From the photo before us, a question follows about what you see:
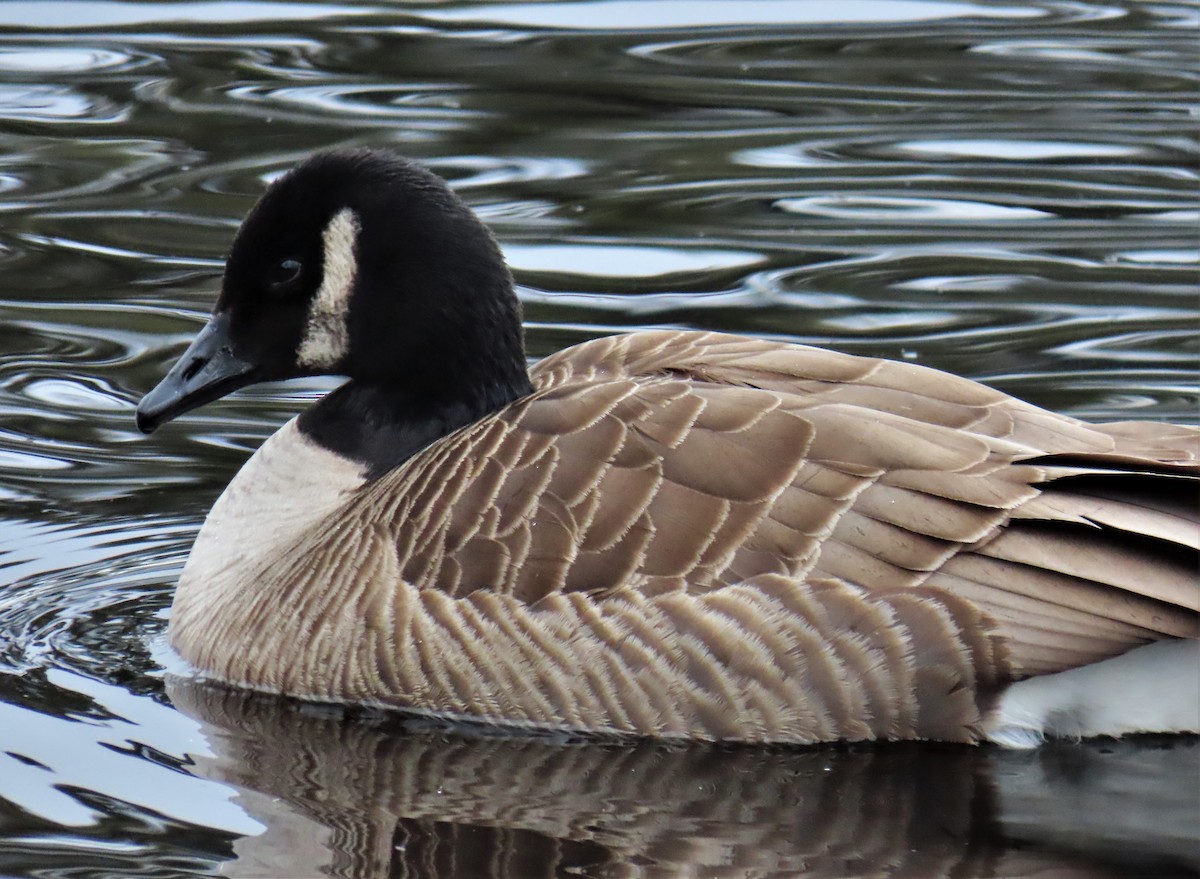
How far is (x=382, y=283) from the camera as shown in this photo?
26.6 feet

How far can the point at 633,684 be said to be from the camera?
24.1ft

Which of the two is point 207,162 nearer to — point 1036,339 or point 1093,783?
point 1036,339

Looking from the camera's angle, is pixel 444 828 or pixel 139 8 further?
pixel 139 8

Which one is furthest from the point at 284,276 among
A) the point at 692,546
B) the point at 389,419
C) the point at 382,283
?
the point at 692,546

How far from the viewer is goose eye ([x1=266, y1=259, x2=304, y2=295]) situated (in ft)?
26.9

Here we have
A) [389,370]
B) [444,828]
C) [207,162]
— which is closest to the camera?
[444,828]

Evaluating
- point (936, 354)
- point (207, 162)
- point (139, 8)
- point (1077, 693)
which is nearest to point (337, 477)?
point (1077, 693)

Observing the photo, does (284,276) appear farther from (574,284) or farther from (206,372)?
(574,284)

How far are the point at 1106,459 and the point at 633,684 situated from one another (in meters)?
1.75

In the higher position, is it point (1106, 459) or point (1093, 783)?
point (1106, 459)

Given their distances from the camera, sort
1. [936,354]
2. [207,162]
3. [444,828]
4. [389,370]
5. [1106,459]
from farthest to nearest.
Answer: [207,162] < [936,354] < [389,370] < [1106,459] < [444,828]

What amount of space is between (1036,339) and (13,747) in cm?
625

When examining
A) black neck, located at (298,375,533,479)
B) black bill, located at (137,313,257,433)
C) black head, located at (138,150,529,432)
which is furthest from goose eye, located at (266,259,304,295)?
black neck, located at (298,375,533,479)

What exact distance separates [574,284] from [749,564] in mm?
5496
